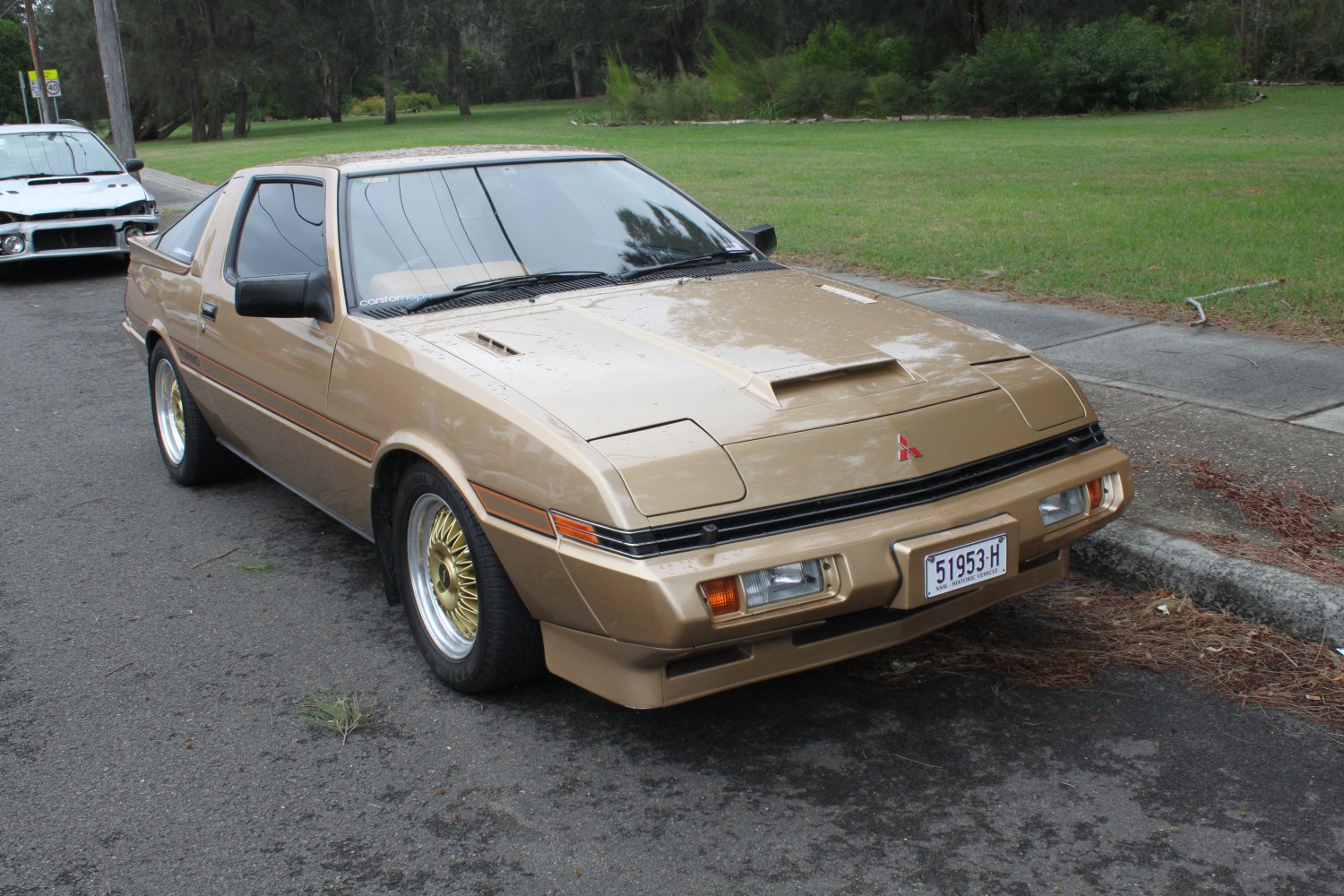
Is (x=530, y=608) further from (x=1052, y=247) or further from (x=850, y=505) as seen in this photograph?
(x=1052, y=247)

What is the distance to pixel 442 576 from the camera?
143 inches

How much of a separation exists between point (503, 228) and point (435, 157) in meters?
0.50

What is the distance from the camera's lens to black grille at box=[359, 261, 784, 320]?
3988 mm

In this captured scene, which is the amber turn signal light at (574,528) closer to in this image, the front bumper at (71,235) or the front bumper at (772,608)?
the front bumper at (772,608)

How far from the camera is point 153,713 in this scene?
3.55 meters

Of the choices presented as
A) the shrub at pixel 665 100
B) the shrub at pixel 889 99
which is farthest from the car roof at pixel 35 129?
the shrub at pixel 665 100

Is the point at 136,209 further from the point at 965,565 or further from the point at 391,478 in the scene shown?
the point at 965,565

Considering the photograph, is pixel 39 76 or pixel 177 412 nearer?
pixel 177 412

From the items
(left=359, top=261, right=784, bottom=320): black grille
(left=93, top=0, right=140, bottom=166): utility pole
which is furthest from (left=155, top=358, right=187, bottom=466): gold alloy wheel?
(left=93, top=0, right=140, bottom=166): utility pole

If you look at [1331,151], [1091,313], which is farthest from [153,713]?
[1331,151]

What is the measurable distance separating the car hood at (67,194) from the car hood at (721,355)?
9865 millimetres

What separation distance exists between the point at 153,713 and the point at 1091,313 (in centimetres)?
619

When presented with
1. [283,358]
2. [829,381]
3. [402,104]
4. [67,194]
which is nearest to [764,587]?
[829,381]

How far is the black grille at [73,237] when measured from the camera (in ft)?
39.3
